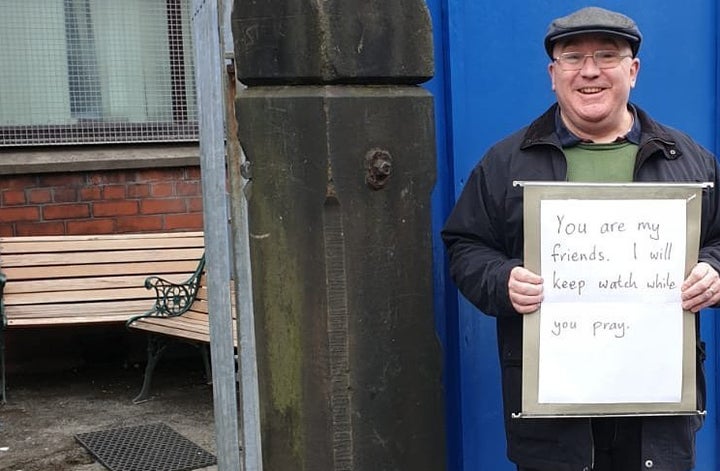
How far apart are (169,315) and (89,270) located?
27.6 inches

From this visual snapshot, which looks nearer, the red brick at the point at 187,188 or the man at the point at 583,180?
the man at the point at 583,180

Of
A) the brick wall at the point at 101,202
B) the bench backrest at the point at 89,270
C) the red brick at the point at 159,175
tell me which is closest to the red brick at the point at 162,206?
the brick wall at the point at 101,202

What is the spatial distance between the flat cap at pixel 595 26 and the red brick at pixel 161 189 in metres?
A: 4.40

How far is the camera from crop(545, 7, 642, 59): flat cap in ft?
7.00

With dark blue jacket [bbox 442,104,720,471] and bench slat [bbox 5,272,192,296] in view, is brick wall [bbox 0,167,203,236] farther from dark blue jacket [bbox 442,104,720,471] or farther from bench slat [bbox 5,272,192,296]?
dark blue jacket [bbox 442,104,720,471]

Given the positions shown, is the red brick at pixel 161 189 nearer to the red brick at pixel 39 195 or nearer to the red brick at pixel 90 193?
the red brick at pixel 90 193

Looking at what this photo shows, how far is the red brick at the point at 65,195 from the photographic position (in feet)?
19.9

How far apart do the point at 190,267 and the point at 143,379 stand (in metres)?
0.79

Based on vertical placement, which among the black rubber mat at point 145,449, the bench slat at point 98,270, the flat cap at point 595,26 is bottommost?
the black rubber mat at point 145,449

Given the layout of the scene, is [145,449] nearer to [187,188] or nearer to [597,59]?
[187,188]

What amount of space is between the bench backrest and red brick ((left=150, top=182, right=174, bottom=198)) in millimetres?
315

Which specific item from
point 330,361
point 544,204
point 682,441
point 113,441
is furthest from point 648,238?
point 113,441

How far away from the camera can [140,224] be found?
6.25 m

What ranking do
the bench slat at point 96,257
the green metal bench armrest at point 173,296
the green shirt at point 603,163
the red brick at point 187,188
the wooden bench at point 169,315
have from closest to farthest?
the green shirt at point 603,163
the wooden bench at point 169,315
the green metal bench armrest at point 173,296
the bench slat at point 96,257
the red brick at point 187,188
